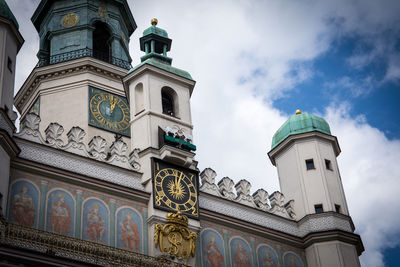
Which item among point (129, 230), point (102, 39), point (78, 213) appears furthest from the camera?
point (102, 39)

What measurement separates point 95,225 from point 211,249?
3.27 metres

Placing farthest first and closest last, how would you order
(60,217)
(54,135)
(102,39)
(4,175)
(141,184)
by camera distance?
1. (102,39)
2. (141,184)
3. (54,135)
4. (60,217)
5. (4,175)

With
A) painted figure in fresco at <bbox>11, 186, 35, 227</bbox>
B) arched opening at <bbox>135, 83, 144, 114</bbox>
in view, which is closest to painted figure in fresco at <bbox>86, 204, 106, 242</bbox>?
painted figure in fresco at <bbox>11, 186, 35, 227</bbox>

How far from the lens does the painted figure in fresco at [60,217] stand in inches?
680

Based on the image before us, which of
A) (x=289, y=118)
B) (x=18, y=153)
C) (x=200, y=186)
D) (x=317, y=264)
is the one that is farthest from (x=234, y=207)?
(x=18, y=153)

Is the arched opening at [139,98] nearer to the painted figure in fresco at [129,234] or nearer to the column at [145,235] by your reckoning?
the column at [145,235]

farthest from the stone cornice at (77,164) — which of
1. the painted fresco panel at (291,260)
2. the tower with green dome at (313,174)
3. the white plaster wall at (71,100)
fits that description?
the tower with green dome at (313,174)

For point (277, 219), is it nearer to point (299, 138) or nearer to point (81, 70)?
point (299, 138)

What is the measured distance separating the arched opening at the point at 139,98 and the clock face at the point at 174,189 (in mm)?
2357

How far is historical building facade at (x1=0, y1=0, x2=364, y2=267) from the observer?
677 inches

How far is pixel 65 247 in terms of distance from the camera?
52.7 ft

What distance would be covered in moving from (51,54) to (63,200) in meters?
10.5

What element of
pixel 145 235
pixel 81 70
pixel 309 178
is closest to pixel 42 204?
pixel 145 235

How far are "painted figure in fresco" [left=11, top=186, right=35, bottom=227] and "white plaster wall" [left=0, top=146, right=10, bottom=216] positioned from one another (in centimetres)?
41
